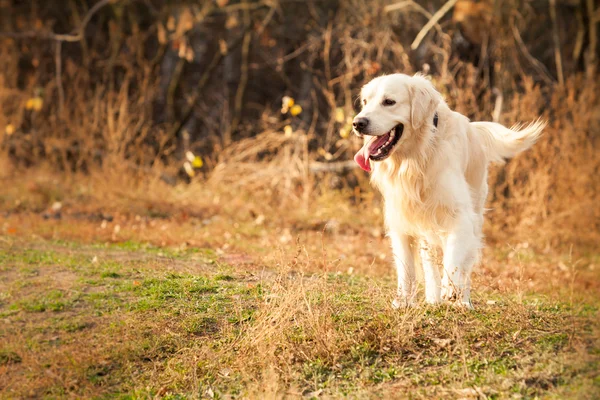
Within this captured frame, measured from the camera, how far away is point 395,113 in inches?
191

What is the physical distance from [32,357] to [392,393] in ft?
6.85

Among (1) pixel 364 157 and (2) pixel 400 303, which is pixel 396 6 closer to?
(1) pixel 364 157

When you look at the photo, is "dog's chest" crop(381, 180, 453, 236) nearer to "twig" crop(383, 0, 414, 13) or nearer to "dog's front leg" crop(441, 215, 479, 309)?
"dog's front leg" crop(441, 215, 479, 309)

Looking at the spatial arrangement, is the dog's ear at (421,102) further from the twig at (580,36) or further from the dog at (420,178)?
the twig at (580,36)

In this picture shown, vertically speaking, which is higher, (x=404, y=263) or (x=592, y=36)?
(x=592, y=36)

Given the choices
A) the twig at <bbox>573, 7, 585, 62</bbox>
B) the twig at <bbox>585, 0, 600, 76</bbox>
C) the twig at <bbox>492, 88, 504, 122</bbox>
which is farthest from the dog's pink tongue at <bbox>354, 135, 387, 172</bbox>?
the twig at <bbox>573, 7, 585, 62</bbox>

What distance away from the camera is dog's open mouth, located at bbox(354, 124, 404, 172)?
4.91m

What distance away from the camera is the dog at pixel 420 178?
4809 mm

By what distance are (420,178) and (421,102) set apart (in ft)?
1.67

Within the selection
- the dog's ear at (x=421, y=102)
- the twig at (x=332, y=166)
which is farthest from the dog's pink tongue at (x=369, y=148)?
the twig at (x=332, y=166)

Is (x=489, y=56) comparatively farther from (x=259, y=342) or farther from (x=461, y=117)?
(x=259, y=342)

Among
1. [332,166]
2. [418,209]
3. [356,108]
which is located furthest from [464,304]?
[356,108]

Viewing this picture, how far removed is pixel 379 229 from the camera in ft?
33.2

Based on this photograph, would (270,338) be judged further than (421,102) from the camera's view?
No
